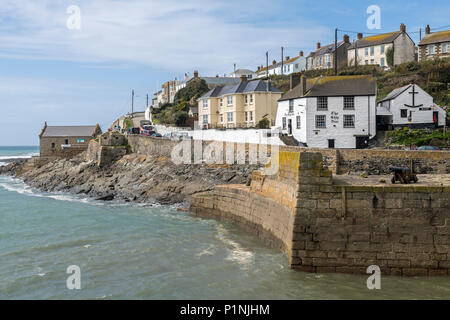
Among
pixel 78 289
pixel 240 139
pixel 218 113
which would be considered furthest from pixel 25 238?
pixel 218 113

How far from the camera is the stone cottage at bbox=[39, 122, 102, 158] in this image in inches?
2163

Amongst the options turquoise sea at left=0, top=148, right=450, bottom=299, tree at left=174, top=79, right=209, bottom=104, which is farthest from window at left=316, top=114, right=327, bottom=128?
tree at left=174, top=79, right=209, bottom=104

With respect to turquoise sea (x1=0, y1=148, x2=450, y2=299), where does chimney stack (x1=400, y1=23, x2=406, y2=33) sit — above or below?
above

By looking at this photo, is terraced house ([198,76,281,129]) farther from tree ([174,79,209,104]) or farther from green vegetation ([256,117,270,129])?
tree ([174,79,209,104])

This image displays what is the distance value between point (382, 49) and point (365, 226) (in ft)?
180

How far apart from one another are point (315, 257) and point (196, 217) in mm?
10924

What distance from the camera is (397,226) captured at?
39.5 ft

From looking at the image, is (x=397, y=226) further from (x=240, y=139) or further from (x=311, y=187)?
(x=240, y=139)

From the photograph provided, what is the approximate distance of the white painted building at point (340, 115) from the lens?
30.9 m

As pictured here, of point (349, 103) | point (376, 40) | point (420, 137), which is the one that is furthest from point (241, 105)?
point (376, 40)

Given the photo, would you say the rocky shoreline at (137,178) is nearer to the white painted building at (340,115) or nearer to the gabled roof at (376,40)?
the white painted building at (340,115)

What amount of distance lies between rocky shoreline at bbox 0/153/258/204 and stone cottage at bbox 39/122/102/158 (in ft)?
23.2

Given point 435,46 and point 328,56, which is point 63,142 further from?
point 435,46

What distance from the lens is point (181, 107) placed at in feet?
210
